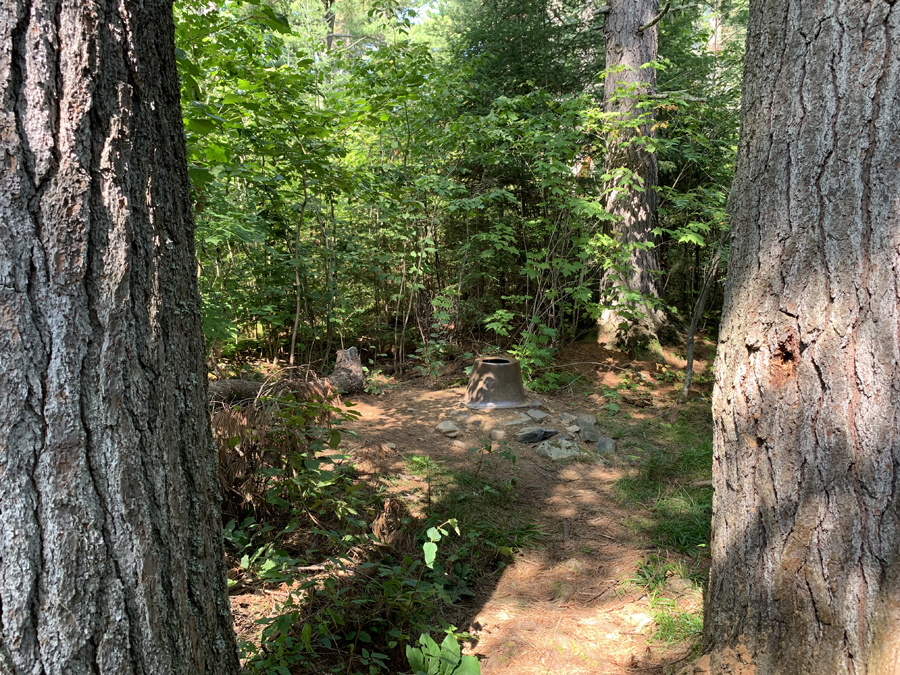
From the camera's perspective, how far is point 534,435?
4.88 metres

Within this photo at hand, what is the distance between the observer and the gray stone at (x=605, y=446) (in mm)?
4754

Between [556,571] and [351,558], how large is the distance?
111 centimetres

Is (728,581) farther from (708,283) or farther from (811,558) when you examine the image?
(708,283)

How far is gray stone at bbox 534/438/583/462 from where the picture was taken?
15.1ft

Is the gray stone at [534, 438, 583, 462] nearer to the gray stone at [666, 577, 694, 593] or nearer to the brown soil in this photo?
the brown soil

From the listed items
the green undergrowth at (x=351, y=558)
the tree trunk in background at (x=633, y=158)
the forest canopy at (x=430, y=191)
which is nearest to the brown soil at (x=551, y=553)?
the green undergrowth at (x=351, y=558)

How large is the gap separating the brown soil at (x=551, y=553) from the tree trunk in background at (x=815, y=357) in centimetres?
66

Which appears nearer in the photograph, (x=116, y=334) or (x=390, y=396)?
(x=116, y=334)

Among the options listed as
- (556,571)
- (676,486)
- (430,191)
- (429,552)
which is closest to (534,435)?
(676,486)

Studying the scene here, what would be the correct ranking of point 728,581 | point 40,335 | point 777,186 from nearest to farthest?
point 40,335, point 777,186, point 728,581

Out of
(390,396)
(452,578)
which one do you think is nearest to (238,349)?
(390,396)

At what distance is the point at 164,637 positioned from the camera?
3.91 feet

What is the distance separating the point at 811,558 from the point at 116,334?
1.91m

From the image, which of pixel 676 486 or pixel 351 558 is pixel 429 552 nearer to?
pixel 351 558
